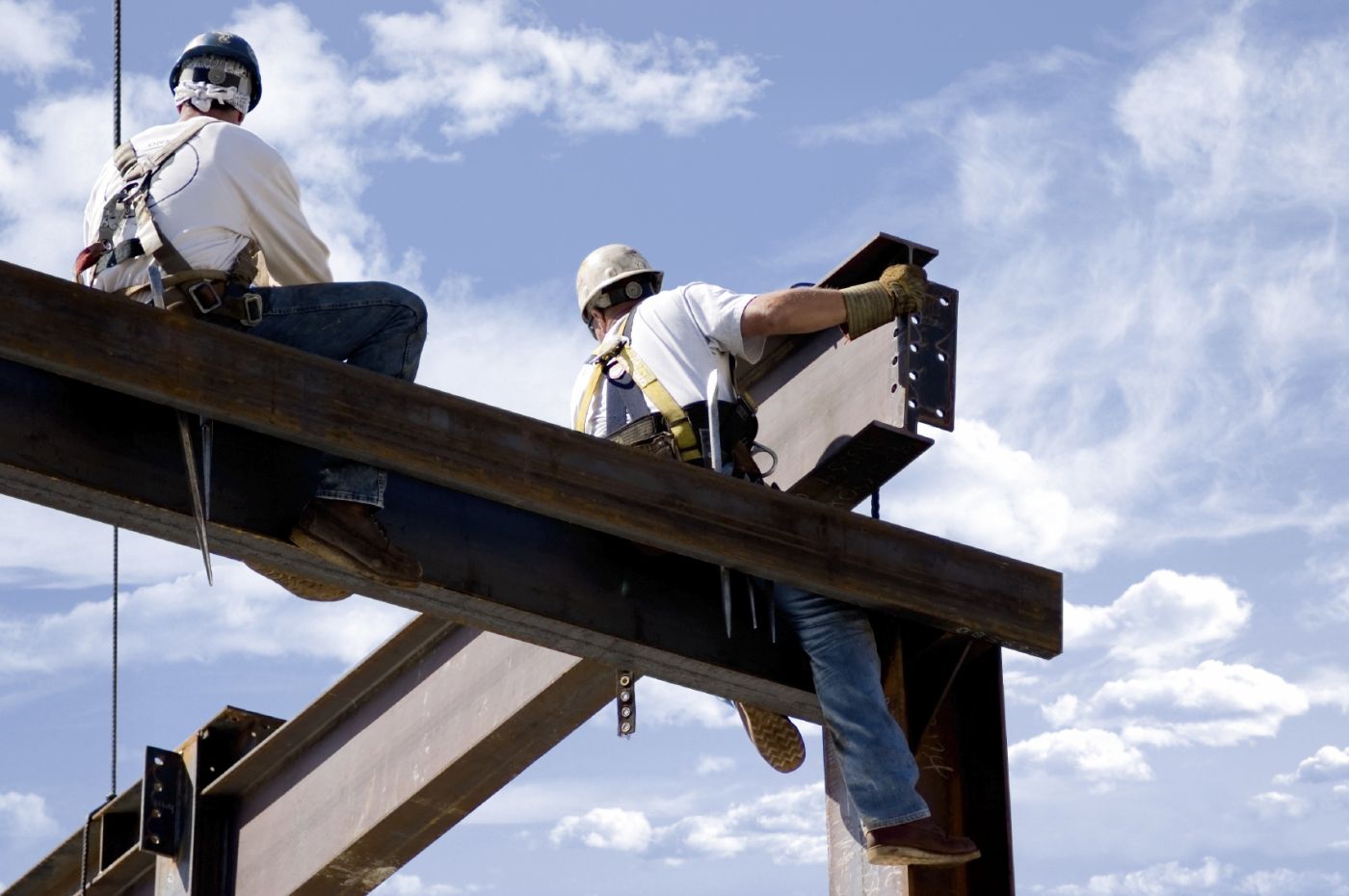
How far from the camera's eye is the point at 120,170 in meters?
6.89

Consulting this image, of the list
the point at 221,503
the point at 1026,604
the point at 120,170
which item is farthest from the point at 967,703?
the point at 120,170

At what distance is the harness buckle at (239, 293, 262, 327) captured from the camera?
6539 millimetres

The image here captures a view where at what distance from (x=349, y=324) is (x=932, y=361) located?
210 cm

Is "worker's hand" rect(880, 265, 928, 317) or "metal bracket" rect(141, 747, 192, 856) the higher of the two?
"worker's hand" rect(880, 265, 928, 317)

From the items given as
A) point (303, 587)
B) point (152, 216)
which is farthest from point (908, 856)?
point (152, 216)

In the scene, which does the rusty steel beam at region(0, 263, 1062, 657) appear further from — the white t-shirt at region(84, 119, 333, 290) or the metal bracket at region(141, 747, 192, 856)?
the metal bracket at region(141, 747, 192, 856)

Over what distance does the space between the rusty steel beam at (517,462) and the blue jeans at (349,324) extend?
0.48m

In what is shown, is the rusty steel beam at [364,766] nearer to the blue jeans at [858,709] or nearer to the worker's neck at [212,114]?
the blue jeans at [858,709]

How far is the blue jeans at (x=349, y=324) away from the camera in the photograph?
6.67m

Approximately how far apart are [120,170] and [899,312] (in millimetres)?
2586

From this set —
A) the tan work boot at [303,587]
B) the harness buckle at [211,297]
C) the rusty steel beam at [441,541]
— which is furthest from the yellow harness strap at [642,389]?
the harness buckle at [211,297]

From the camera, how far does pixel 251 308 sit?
6.55 meters

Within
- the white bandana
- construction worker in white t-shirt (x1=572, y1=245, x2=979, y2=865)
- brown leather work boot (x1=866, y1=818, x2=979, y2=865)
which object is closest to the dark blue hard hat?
the white bandana

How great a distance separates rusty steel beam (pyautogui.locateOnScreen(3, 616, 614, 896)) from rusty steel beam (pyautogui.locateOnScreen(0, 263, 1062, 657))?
1.03m
